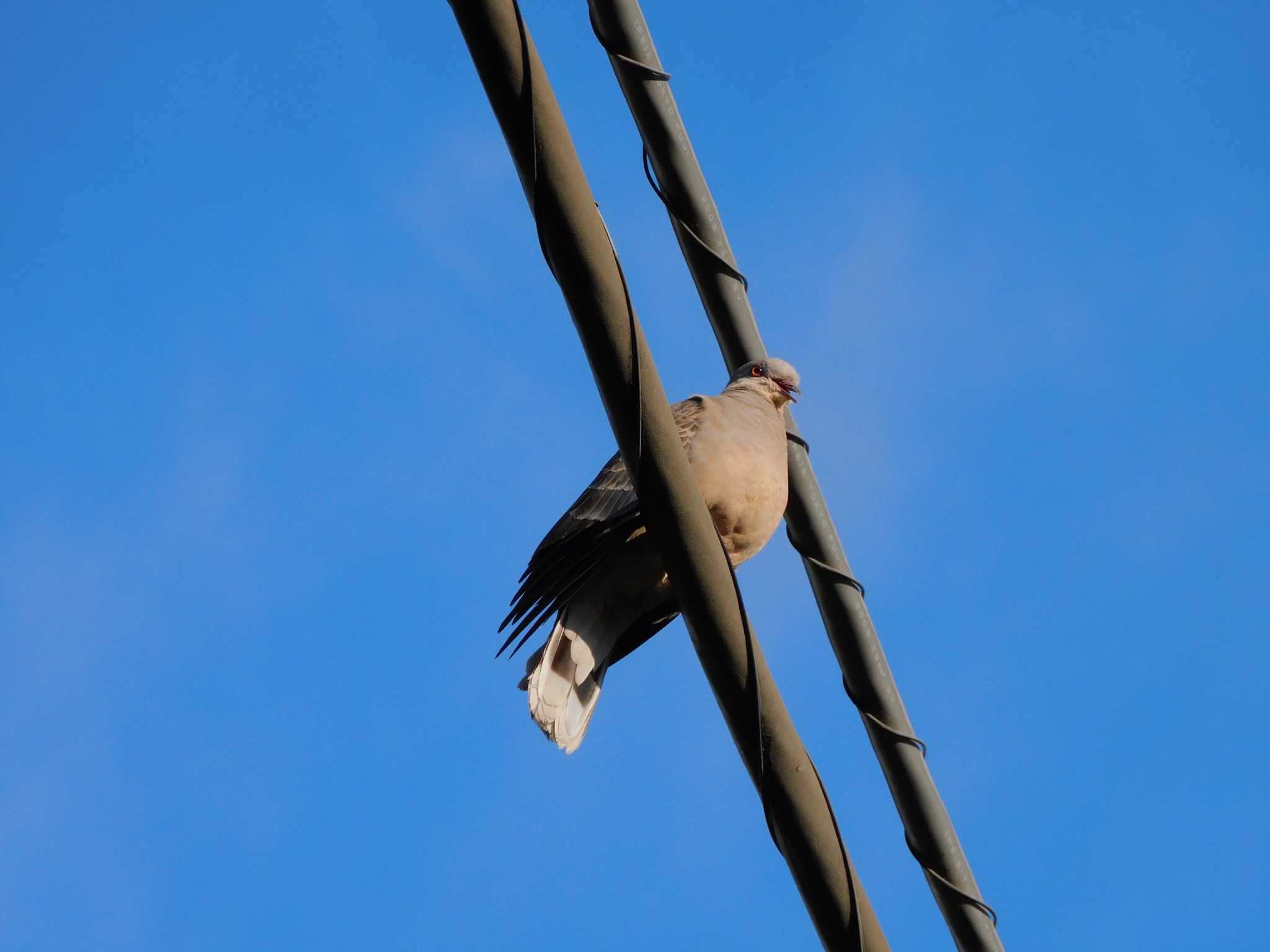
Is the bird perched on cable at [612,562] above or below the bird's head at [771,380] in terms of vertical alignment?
below

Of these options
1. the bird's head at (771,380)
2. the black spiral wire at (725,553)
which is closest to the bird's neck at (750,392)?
the bird's head at (771,380)

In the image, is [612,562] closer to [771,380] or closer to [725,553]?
[771,380]

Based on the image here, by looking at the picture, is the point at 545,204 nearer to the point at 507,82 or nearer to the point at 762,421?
the point at 507,82

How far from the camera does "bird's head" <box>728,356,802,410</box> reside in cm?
414

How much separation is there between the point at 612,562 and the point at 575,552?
0.12 meters

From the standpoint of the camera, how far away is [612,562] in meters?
4.25

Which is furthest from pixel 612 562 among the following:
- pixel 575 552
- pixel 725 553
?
pixel 725 553

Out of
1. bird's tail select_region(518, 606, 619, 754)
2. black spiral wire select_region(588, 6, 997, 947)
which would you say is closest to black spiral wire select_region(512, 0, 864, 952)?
black spiral wire select_region(588, 6, 997, 947)

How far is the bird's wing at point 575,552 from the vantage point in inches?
163

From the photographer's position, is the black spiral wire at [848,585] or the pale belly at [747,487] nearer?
the black spiral wire at [848,585]

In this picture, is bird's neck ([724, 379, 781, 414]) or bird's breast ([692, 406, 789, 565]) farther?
bird's neck ([724, 379, 781, 414])

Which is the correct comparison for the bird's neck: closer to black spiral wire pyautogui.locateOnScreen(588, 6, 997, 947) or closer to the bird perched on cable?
the bird perched on cable

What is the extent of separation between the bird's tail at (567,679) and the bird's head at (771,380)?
873 millimetres

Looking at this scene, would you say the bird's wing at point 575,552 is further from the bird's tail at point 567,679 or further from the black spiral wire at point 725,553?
the black spiral wire at point 725,553
